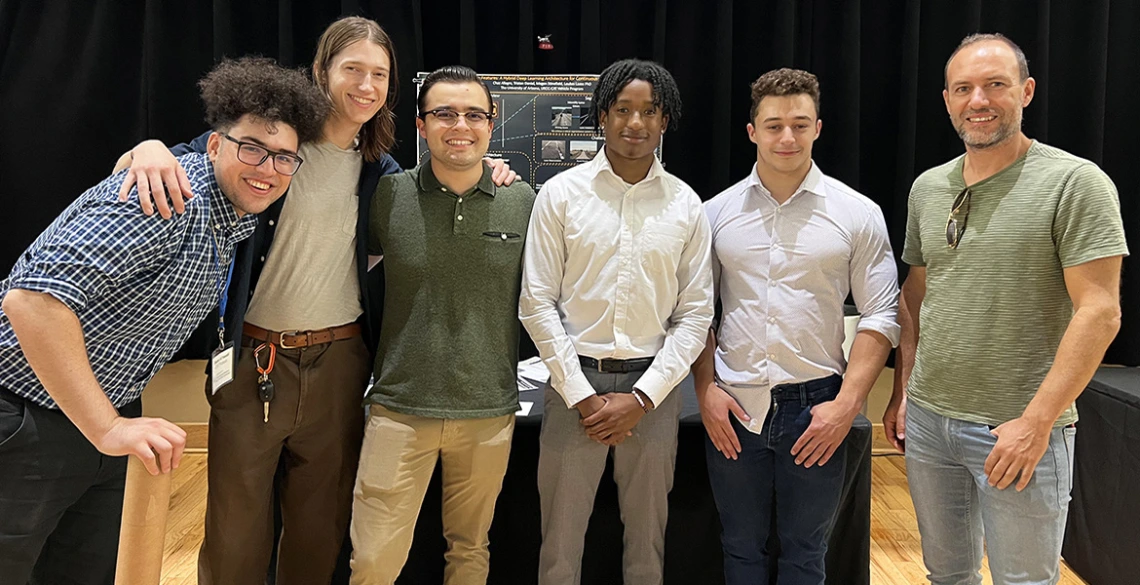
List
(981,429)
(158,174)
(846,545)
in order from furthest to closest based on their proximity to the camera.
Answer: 1. (846,545)
2. (981,429)
3. (158,174)

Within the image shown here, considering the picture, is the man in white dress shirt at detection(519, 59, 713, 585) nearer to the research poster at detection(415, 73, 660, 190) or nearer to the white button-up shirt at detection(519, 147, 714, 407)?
the white button-up shirt at detection(519, 147, 714, 407)

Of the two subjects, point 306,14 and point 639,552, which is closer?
point 639,552

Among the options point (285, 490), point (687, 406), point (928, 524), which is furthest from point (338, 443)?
point (928, 524)

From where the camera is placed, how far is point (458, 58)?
3.85 meters

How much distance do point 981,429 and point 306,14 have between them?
3.53m

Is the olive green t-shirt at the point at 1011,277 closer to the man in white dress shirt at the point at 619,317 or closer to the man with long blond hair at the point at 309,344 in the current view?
the man in white dress shirt at the point at 619,317

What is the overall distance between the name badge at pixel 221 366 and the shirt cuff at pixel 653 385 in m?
1.00

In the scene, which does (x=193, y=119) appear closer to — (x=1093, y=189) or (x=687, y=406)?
(x=687, y=406)

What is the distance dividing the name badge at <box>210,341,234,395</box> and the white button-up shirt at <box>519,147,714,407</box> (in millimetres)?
722

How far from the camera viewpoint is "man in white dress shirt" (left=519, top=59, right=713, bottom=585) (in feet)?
6.37

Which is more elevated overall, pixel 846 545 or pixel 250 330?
pixel 250 330

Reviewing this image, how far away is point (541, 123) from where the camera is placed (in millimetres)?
3670

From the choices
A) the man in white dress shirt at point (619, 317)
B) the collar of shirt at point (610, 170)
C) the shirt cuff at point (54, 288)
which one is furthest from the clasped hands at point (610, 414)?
the shirt cuff at point (54, 288)

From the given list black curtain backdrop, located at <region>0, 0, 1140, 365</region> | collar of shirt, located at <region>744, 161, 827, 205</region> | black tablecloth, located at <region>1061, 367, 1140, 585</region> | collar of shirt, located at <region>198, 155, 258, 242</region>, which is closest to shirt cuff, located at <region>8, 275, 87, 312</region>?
collar of shirt, located at <region>198, 155, 258, 242</region>
